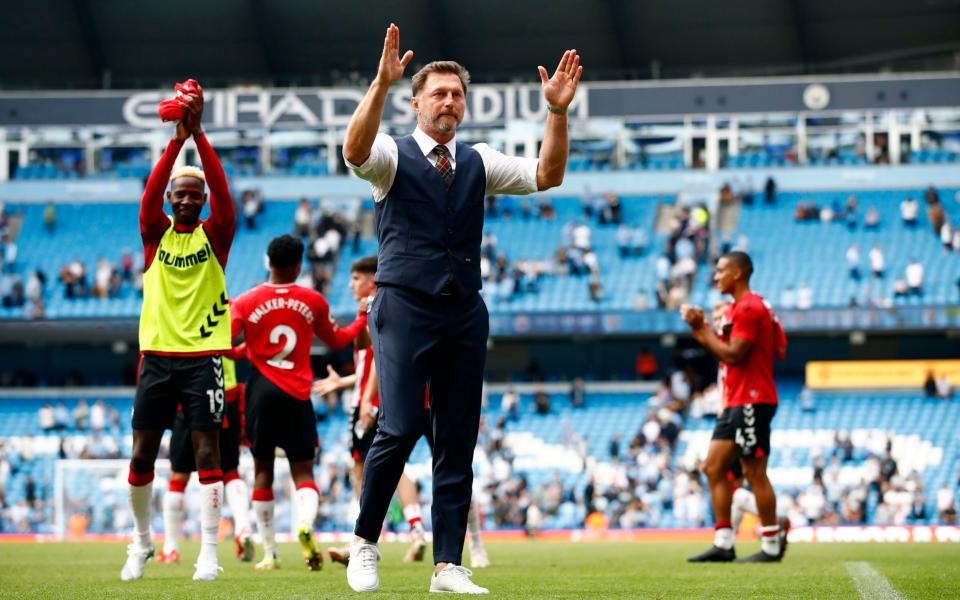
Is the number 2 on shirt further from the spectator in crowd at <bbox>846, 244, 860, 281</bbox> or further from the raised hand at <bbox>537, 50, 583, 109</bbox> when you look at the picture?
the spectator in crowd at <bbox>846, 244, 860, 281</bbox>

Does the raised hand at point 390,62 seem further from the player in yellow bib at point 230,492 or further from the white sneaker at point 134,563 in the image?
the player in yellow bib at point 230,492

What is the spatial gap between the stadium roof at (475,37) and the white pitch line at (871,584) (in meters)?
31.1

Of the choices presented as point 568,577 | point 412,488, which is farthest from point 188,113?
point 412,488

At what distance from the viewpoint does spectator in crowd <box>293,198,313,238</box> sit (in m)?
37.7

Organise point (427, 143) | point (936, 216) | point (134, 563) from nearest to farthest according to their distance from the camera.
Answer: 1. point (427, 143)
2. point (134, 563)
3. point (936, 216)

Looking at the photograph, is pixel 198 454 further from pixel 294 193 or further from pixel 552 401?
pixel 294 193

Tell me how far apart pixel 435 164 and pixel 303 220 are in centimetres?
3222

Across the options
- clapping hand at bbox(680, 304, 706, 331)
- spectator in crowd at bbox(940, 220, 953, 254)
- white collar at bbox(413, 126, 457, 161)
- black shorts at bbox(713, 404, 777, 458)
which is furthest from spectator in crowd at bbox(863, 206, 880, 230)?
white collar at bbox(413, 126, 457, 161)

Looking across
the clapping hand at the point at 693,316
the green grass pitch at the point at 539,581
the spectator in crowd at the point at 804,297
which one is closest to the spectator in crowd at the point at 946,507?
the spectator in crowd at the point at 804,297

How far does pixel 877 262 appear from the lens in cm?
3481

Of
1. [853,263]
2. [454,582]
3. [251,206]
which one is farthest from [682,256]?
[454,582]

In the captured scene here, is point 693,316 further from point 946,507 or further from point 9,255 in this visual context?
point 9,255

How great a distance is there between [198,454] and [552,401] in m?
25.9

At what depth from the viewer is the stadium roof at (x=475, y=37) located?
38.3 m
